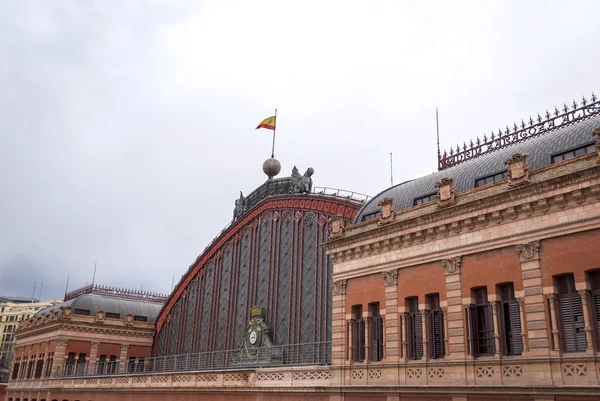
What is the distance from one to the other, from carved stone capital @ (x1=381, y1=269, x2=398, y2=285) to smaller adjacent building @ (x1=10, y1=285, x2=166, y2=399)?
41.3m

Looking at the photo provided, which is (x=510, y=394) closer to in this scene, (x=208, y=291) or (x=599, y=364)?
(x=599, y=364)

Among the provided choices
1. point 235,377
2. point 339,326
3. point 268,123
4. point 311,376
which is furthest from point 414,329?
point 268,123

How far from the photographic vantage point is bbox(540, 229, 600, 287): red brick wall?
2220 cm

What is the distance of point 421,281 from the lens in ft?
92.8

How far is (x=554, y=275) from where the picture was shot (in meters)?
23.1

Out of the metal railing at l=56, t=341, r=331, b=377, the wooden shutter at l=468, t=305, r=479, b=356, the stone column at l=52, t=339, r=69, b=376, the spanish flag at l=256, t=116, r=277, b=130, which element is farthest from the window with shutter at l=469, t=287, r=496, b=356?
the stone column at l=52, t=339, r=69, b=376

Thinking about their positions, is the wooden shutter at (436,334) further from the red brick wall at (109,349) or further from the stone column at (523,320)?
the red brick wall at (109,349)

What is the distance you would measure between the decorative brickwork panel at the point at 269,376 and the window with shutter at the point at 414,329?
9.18 m

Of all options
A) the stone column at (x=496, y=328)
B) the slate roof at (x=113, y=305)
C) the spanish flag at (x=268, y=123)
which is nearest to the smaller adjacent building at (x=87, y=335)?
the slate roof at (x=113, y=305)

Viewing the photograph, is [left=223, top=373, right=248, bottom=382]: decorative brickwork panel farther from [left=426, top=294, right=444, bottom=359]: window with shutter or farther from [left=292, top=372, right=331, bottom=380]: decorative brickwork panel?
[left=426, top=294, right=444, bottom=359]: window with shutter

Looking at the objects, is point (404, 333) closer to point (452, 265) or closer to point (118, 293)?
point (452, 265)

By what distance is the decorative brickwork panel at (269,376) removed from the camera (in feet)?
112

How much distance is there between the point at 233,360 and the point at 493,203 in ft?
102

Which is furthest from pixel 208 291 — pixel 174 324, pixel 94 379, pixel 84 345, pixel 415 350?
pixel 415 350
